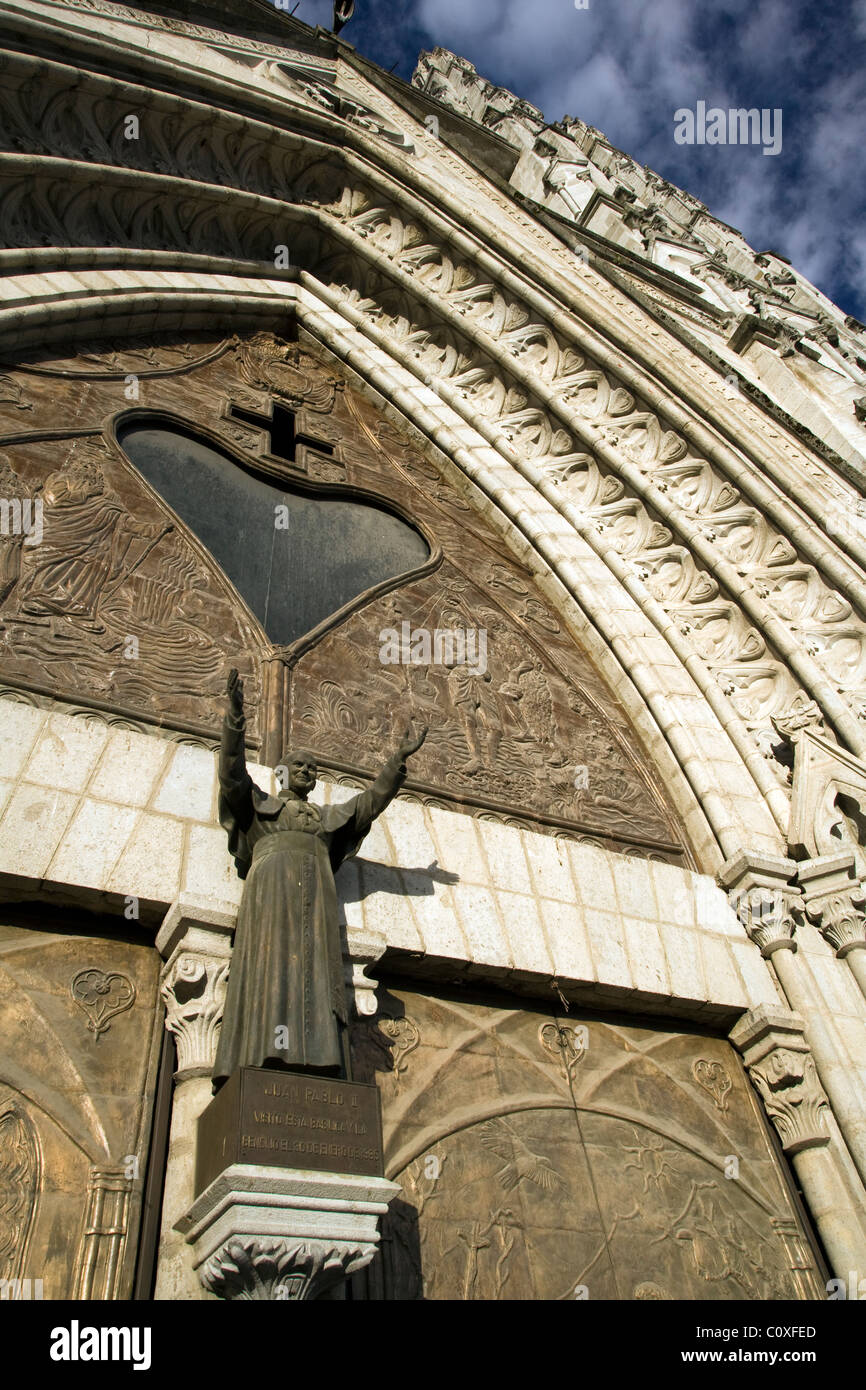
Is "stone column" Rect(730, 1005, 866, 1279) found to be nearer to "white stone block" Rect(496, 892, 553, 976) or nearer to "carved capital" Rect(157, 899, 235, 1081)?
"white stone block" Rect(496, 892, 553, 976)

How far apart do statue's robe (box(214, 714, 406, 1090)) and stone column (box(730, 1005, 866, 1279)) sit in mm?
2521

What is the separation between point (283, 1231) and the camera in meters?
2.98

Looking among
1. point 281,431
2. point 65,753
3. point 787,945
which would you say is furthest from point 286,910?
point 281,431

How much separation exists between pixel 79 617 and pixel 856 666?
4990 millimetres

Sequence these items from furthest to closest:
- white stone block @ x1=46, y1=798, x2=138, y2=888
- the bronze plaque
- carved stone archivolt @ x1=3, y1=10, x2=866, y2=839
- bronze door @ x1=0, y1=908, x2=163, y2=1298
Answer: carved stone archivolt @ x1=3, y1=10, x2=866, y2=839 < white stone block @ x1=46, y1=798, x2=138, y2=888 < bronze door @ x1=0, y1=908, x2=163, y2=1298 < the bronze plaque

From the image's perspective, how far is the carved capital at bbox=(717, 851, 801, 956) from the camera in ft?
17.9

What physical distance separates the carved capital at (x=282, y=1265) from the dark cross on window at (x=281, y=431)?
589 cm

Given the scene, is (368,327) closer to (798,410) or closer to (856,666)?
(798,410)

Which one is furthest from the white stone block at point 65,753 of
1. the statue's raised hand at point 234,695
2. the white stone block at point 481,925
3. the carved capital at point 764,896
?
the carved capital at point 764,896

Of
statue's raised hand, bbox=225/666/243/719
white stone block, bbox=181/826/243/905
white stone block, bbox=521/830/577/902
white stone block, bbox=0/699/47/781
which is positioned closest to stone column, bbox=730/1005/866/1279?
white stone block, bbox=521/830/577/902

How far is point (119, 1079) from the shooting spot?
3764 mm

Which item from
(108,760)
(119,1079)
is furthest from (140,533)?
(119,1079)

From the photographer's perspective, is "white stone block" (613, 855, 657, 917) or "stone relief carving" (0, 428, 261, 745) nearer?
"stone relief carving" (0, 428, 261, 745)
